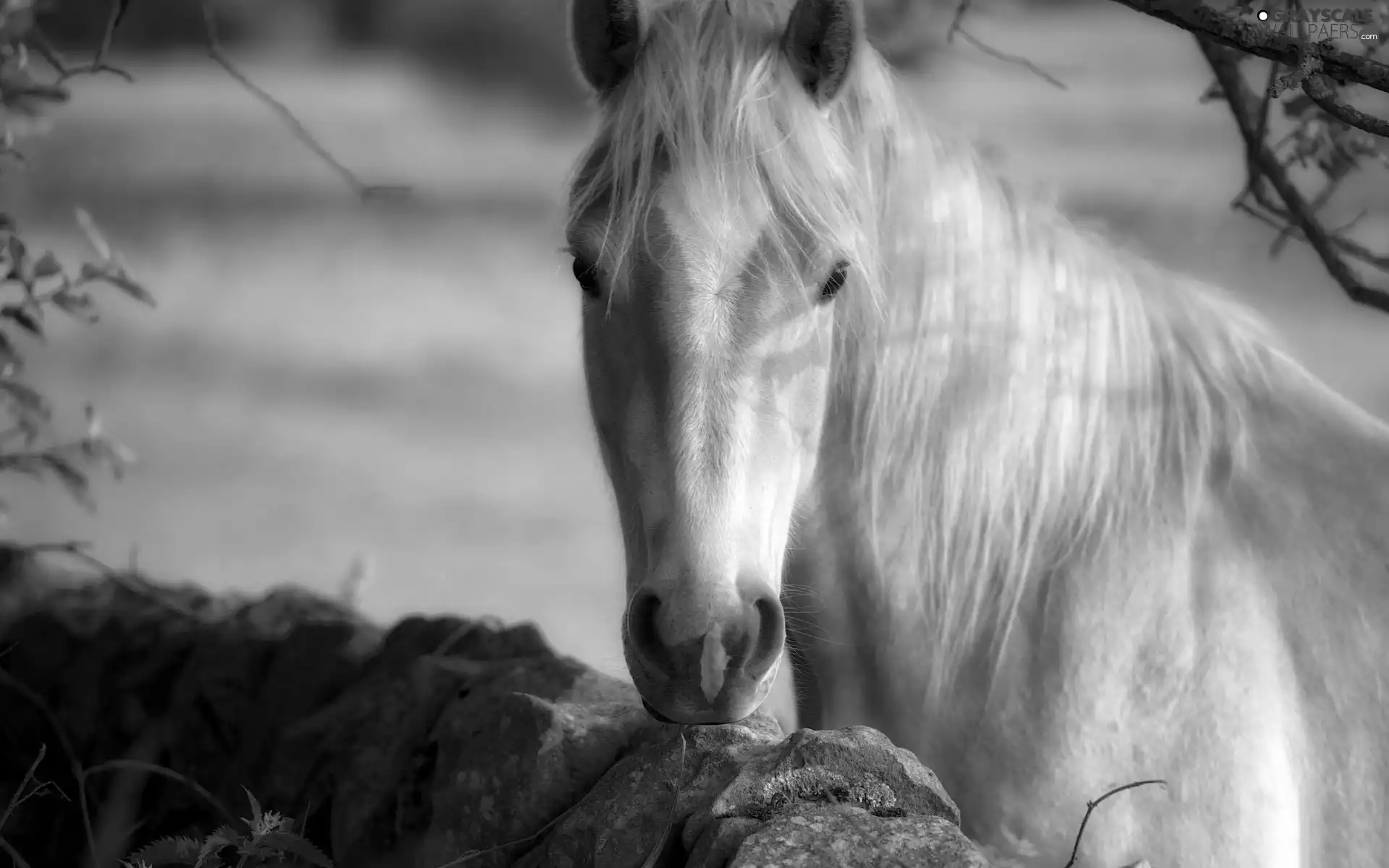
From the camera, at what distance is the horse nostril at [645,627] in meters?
1.30

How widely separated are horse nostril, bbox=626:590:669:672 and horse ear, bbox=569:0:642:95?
2.61 feet

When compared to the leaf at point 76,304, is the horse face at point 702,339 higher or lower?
higher

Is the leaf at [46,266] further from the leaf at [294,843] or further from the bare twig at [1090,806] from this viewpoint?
the bare twig at [1090,806]

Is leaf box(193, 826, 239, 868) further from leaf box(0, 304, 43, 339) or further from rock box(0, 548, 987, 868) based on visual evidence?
leaf box(0, 304, 43, 339)

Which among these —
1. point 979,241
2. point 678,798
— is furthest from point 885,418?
point 678,798

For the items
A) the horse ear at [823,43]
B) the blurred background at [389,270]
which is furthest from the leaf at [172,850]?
the blurred background at [389,270]

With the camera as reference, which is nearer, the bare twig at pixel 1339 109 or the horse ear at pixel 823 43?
the bare twig at pixel 1339 109

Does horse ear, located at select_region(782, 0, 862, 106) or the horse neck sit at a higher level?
horse ear, located at select_region(782, 0, 862, 106)

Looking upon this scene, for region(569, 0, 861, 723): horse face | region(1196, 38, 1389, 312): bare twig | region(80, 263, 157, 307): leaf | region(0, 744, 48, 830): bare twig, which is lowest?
region(0, 744, 48, 830): bare twig

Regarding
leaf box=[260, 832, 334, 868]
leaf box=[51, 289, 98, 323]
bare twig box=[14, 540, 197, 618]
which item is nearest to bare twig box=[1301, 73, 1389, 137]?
leaf box=[260, 832, 334, 868]

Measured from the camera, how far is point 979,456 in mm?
1721

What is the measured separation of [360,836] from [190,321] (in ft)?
8.77

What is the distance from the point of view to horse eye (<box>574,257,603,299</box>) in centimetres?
156

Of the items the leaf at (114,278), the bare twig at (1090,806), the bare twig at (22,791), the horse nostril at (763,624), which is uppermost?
the horse nostril at (763,624)
